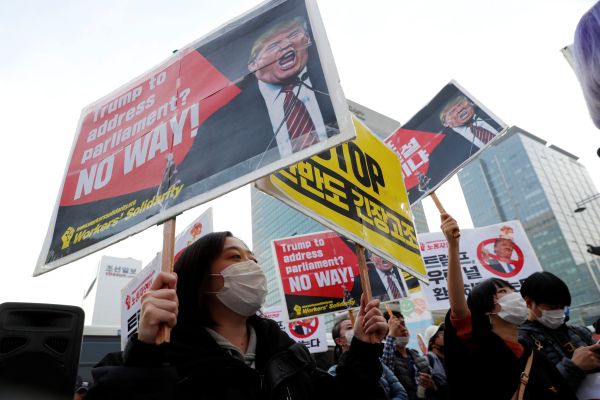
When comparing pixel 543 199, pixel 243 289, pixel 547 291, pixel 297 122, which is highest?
pixel 543 199

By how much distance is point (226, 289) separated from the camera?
1.86 m

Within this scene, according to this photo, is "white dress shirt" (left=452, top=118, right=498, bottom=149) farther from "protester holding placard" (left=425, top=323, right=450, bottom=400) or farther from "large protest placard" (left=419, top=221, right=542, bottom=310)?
"large protest placard" (left=419, top=221, right=542, bottom=310)

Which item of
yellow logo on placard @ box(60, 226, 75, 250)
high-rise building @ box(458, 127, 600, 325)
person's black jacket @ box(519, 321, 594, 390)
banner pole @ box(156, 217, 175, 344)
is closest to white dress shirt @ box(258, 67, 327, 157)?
banner pole @ box(156, 217, 175, 344)

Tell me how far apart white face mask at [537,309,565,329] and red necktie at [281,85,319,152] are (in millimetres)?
2229

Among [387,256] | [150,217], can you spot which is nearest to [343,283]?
[387,256]

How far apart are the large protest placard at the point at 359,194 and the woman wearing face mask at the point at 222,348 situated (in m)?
0.42

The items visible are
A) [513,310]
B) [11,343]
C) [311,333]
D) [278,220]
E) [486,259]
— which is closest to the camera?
[11,343]

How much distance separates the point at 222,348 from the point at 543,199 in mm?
90207

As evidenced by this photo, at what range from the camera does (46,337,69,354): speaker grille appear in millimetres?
1355

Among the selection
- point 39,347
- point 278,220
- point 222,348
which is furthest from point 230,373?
point 278,220

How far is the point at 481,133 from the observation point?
3748mm

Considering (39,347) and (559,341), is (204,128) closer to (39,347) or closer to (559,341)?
(39,347)

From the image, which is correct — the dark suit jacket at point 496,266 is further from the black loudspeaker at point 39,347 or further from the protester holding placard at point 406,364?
the black loudspeaker at point 39,347

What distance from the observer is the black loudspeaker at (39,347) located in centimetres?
128
